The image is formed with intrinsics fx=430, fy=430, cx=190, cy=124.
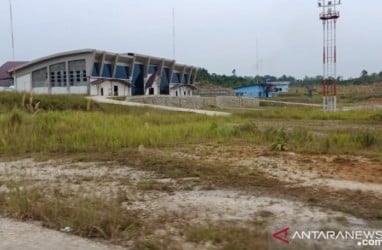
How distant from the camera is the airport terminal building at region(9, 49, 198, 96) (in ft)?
200

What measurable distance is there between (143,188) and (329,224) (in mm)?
3167

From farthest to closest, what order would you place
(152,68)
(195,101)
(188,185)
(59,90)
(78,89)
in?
(152,68) → (59,90) → (78,89) → (195,101) → (188,185)

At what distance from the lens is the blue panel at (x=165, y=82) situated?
81.6 metres

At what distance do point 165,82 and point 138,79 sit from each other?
8935 millimetres

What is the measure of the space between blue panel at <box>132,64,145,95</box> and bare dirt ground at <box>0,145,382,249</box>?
63.8m

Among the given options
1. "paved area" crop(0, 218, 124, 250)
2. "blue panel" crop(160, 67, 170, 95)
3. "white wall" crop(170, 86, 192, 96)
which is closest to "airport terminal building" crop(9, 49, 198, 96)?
"blue panel" crop(160, 67, 170, 95)

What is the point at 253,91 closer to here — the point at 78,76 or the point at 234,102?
the point at 234,102

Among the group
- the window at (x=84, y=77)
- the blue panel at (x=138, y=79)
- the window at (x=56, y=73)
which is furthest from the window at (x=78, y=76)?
the blue panel at (x=138, y=79)

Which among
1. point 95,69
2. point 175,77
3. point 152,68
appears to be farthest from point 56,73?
point 175,77

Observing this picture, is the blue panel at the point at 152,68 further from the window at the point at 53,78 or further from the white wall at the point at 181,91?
the window at the point at 53,78

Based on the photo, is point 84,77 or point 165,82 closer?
point 84,77

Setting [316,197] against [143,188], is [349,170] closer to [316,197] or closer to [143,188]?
[316,197]

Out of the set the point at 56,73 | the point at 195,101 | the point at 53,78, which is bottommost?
the point at 195,101

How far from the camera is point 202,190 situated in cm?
684
